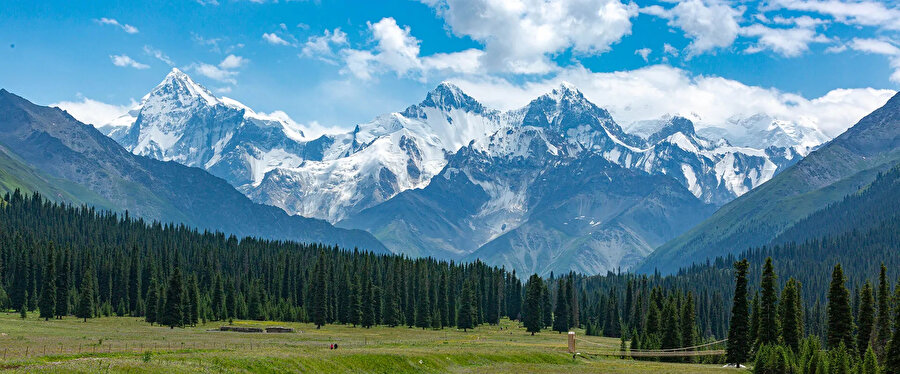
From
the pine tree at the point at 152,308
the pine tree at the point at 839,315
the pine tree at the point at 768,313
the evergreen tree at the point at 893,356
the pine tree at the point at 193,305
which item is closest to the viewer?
the evergreen tree at the point at 893,356

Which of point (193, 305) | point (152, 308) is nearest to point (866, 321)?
point (193, 305)

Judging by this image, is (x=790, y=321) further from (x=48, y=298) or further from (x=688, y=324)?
(x=48, y=298)

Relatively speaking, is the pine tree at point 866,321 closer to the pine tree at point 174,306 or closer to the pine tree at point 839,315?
the pine tree at point 839,315

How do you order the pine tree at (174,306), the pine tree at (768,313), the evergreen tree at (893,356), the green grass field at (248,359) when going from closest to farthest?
1. the green grass field at (248,359)
2. the evergreen tree at (893,356)
3. the pine tree at (768,313)
4. the pine tree at (174,306)

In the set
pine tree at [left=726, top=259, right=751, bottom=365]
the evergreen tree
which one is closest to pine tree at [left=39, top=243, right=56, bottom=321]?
pine tree at [left=726, top=259, right=751, bottom=365]

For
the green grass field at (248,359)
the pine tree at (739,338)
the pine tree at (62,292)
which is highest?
the pine tree at (62,292)

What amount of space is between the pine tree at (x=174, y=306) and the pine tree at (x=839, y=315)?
108m

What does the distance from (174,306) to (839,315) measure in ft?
360

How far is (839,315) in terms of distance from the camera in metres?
118

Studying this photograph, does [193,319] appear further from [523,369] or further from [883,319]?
[883,319]

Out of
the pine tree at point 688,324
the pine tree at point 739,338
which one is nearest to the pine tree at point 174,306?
the pine tree at point 688,324

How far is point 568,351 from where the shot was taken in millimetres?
128375

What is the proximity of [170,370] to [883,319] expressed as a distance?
88.9 m

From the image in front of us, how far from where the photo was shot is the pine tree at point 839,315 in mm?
117188
